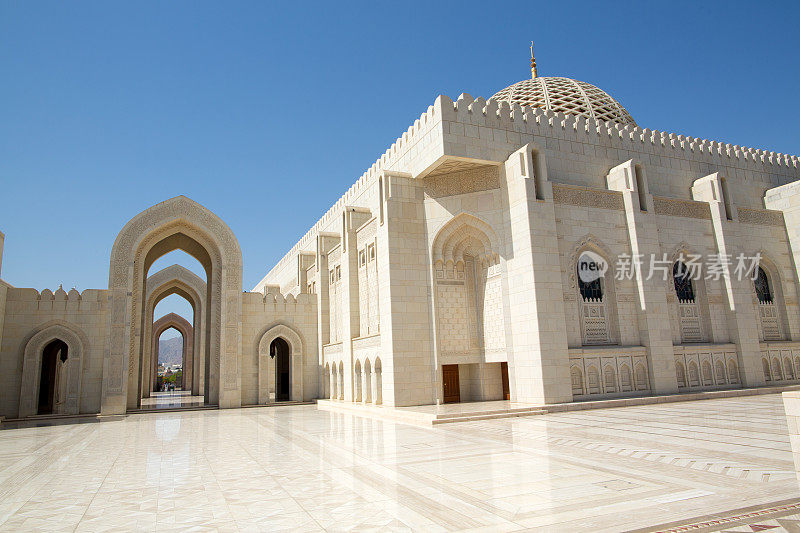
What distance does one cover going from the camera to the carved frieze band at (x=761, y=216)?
1587cm

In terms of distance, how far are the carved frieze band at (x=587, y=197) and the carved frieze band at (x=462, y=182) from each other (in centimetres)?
160

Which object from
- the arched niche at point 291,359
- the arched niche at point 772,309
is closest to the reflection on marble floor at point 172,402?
the arched niche at point 291,359

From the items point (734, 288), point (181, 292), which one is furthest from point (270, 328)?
point (734, 288)

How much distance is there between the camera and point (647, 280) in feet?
43.7

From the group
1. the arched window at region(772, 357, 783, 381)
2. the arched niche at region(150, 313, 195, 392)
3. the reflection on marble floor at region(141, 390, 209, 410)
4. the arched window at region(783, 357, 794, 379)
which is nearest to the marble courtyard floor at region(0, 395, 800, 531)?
the arched window at region(772, 357, 783, 381)

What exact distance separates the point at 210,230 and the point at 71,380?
5952 millimetres

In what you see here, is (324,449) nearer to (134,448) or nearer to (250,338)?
(134,448)

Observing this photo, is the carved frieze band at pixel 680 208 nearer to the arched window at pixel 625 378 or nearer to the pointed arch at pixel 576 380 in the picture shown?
the arched window at pixel 625 378

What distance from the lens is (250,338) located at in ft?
58.0

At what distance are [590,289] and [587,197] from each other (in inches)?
91.9

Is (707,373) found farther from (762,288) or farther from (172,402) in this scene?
(172,402)

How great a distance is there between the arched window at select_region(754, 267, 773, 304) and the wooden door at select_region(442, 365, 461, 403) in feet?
31.5

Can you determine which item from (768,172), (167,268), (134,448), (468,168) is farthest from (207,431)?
(768,172)

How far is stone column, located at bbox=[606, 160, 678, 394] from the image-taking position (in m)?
13.0
